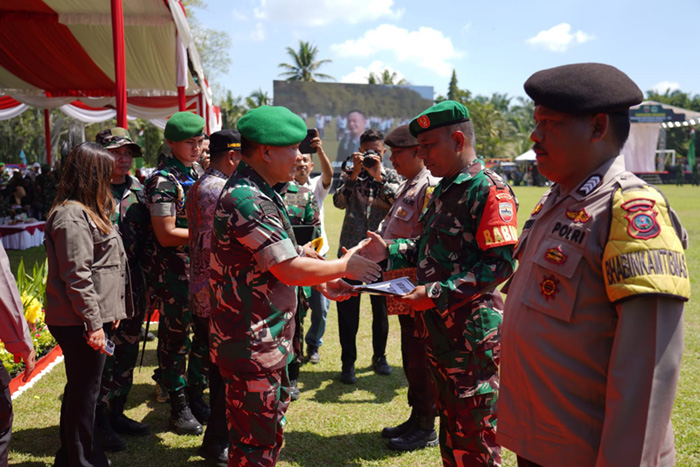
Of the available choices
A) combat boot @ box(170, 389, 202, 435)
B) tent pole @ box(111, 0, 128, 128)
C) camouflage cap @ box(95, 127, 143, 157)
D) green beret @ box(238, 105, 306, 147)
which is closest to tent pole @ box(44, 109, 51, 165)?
tent pole @ box(111, 0, 128, 128)

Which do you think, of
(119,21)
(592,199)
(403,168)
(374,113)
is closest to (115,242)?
(403,168)

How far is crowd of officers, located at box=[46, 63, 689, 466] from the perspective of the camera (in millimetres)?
1424

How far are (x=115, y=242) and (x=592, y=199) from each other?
2.70 meters

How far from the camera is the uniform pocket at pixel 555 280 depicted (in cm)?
157

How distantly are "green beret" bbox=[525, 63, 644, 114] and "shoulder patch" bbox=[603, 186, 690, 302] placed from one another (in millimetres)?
266

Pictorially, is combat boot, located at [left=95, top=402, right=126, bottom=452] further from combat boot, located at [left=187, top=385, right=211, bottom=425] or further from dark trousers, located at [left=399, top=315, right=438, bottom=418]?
dark trousers, located at [left=399, top=315, right=438, bottom=418]

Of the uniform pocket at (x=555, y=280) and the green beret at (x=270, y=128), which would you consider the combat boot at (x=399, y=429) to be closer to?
the green beret at (x=270, y=128)

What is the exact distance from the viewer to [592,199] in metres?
1.60

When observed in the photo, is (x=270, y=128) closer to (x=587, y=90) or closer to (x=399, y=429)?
(x=587, y=90)

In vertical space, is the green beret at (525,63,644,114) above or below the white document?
above

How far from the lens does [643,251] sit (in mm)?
1396

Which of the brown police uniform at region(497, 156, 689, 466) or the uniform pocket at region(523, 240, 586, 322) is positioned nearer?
the brown police uniform at region(497, 156, 689, 466)

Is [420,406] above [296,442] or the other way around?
above

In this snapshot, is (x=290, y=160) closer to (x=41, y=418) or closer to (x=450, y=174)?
(x=450, y=174)
